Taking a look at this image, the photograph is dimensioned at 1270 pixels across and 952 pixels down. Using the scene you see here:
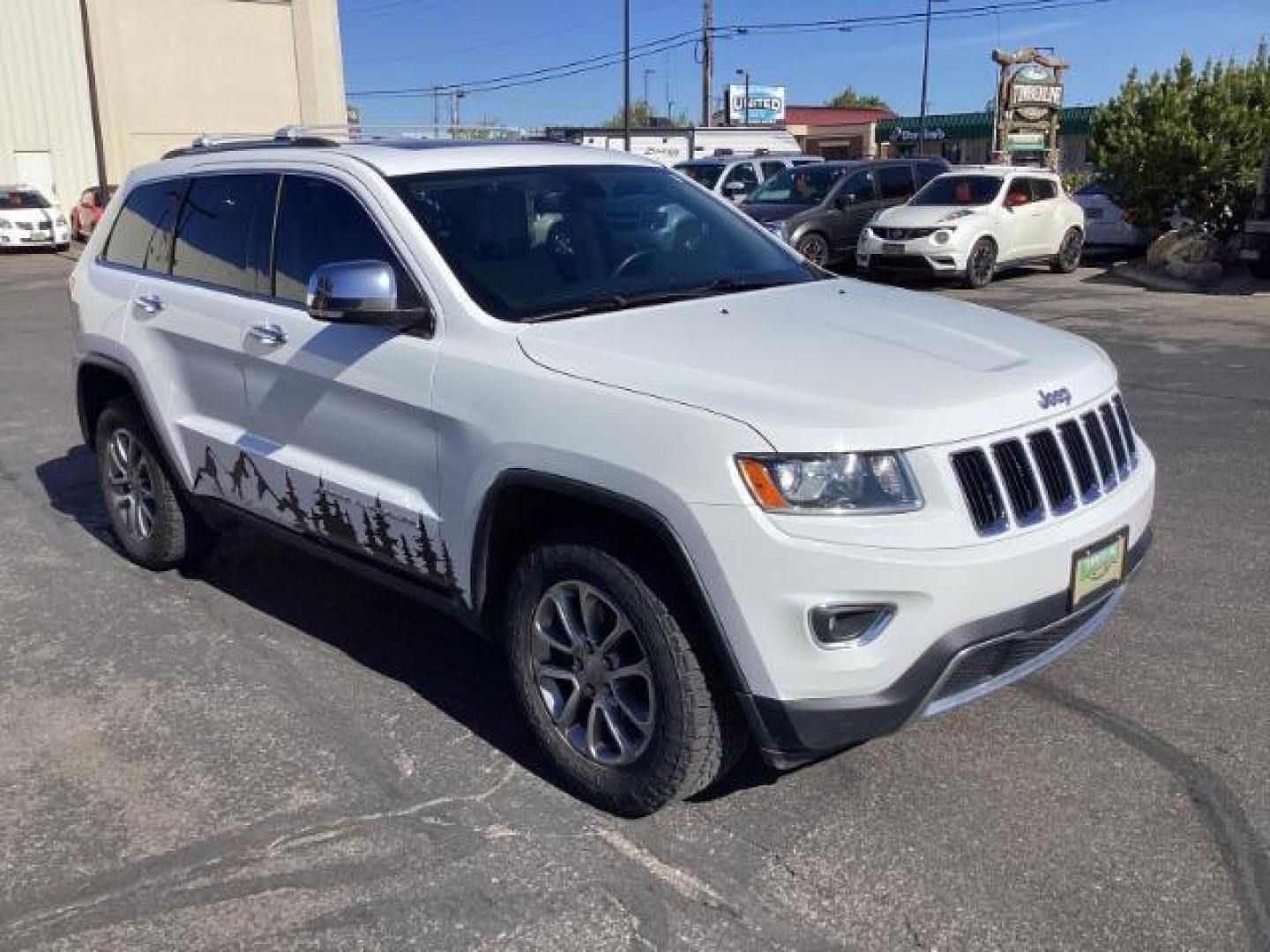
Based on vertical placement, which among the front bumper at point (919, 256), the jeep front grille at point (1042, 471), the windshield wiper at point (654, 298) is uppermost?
the windshield wiper at point (654, 298)

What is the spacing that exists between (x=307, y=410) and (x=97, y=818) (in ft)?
4.64

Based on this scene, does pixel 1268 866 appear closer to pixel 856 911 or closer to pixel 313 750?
pixel 856 911

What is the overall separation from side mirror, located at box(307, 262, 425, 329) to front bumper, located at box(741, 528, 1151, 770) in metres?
1.59

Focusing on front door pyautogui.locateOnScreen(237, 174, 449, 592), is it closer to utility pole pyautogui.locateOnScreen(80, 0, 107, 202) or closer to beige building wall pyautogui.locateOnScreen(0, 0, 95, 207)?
utility pole pyautogui.locateOnScreen(80, 0, 107, 202)

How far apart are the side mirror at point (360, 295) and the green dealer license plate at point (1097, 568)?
199 cm

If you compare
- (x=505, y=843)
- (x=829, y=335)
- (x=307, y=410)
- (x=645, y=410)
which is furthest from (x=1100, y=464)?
(x=307, y=410)

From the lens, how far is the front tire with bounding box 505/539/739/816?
3.08m

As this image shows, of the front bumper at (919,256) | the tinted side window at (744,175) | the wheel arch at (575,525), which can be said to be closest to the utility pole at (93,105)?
the tinted side window at (744,175)

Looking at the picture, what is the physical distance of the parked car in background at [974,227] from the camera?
55.2ft

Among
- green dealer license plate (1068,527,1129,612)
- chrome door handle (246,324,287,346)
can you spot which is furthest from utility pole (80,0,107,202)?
green dealer license plate (1068,527,1129,612)

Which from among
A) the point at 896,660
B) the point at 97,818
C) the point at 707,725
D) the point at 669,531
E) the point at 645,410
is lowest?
the point at 97,818

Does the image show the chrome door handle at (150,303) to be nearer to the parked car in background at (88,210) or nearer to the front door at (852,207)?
the front door at (852,207)

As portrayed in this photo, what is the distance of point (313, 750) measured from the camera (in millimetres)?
3805

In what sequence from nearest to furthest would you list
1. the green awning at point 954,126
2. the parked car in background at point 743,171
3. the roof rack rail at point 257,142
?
1. the roof rack rail at point 257,142
2. the parked car in background at point 743,171
3. the green awning at point 954,126
